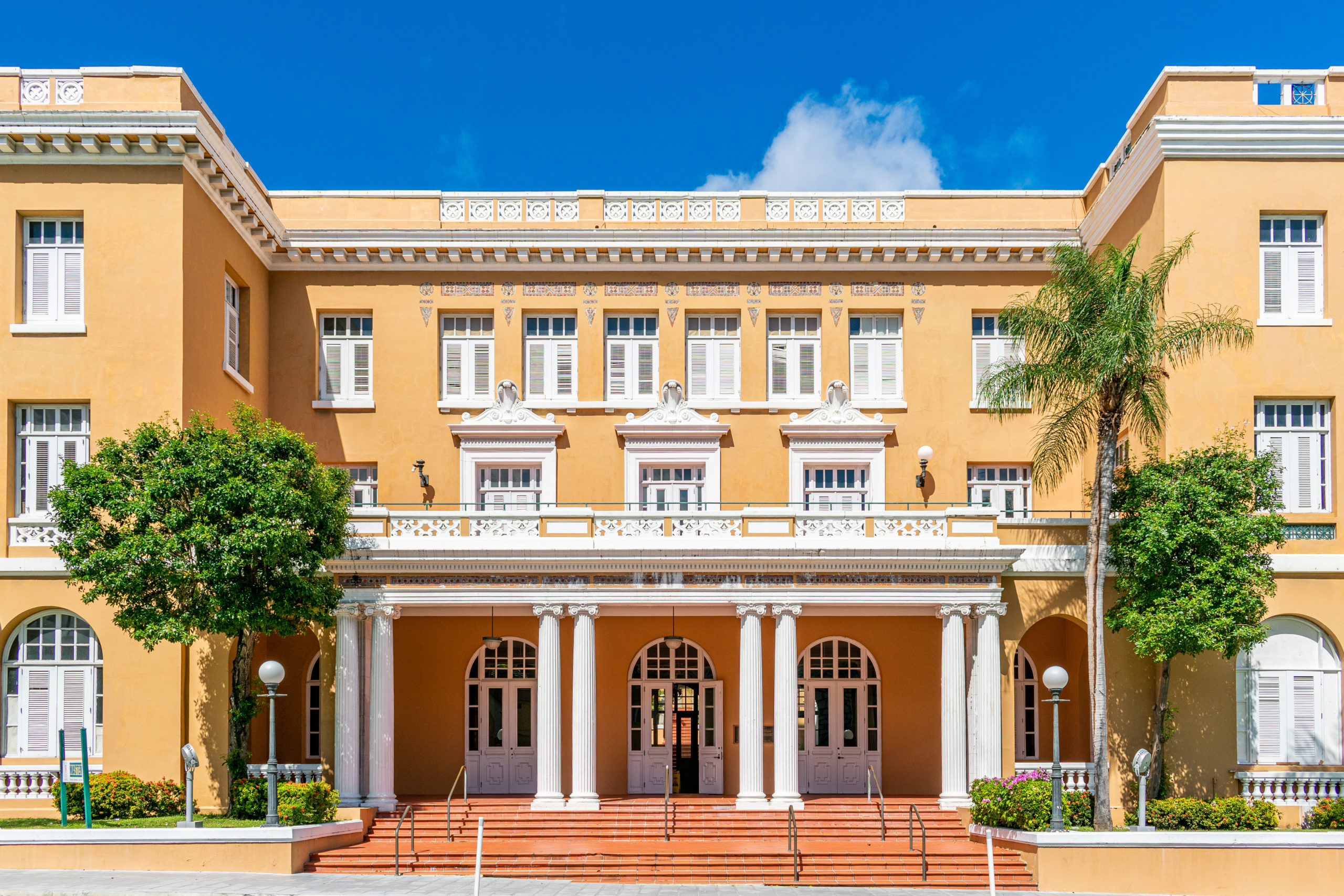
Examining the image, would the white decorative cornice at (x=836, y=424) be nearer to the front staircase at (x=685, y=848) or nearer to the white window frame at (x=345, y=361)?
the front staircase at (x=685, y=848)

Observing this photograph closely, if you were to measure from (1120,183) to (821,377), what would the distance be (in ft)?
25.8

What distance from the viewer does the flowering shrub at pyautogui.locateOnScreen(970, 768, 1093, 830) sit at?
20938 mm

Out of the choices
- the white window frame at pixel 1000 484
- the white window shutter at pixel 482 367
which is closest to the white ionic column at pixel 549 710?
the white window shutter at pixel 482 367

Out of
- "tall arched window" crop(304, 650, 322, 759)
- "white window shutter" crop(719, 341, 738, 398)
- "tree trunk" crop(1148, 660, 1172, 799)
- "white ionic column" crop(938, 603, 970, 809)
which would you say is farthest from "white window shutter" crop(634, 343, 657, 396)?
"tree trunk" crop(1148, 660, 1172, 799)

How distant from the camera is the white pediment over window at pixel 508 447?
27938 mm

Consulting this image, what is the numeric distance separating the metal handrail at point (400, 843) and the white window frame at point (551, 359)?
1034cm

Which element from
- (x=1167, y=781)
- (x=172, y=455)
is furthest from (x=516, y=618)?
(x=1167, y=781)

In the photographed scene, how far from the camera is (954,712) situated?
75.3 feet

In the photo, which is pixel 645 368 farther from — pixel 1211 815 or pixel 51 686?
pixel 1211 815

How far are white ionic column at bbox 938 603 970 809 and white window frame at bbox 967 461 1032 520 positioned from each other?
545 centimetres

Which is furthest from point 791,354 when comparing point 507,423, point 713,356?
point 507,423

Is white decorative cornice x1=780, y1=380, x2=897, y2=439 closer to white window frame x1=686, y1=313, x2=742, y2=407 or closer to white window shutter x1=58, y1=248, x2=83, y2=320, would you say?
white window frame x1=686, y1=313, x2=742, y2=407

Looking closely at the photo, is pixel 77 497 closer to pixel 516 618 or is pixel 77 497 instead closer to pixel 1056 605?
pixel 516 618

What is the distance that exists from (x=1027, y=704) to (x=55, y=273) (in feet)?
74.7
